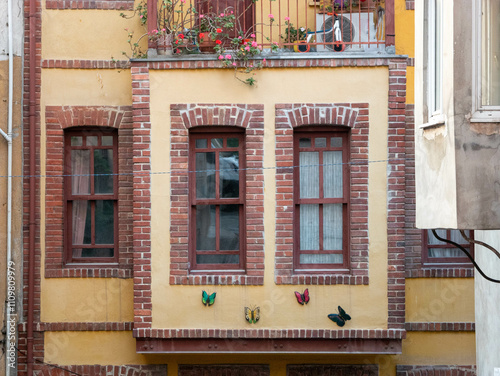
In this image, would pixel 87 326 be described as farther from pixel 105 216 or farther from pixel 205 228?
pixel 205 228

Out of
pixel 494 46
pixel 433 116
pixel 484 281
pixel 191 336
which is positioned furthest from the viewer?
pixel 191 336

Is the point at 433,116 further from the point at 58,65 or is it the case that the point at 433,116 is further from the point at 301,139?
the point at 58,65

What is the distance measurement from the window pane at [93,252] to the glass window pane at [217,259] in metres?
1.36

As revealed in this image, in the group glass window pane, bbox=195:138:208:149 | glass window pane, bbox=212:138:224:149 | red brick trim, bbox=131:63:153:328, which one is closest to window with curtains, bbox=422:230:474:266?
glass window pane, bbox=212:138:224:149

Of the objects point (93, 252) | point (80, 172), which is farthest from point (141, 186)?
point (93, 252)

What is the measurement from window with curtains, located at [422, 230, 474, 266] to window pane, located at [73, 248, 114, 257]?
432 cm

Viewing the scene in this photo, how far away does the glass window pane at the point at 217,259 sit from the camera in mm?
11359

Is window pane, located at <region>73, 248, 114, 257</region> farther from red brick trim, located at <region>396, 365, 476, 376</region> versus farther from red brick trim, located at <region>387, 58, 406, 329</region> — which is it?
red brick trim, located at <region>396, 365, 476, 376</region>

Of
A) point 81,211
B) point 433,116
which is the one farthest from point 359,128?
point 81,211

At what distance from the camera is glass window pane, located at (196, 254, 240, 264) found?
37.3ft

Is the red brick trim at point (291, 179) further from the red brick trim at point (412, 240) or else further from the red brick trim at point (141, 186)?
the red brick trim at point (141, 186)

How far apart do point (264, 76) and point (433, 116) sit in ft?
11.7

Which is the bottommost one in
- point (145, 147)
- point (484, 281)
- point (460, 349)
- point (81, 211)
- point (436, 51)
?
point (460, 349)

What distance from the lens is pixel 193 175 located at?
37.1 ft
